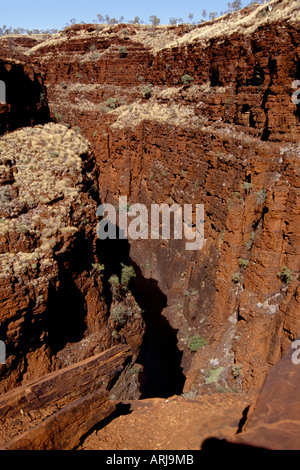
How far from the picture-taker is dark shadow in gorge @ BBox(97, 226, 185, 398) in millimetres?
16984

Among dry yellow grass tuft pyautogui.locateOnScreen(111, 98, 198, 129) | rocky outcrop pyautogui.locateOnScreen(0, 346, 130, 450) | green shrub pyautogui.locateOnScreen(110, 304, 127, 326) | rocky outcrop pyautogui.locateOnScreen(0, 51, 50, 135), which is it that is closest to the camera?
rocky outcrop pyautogui.locateOnScreen(0, 346, 130, 450)

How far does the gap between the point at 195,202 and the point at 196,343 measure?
341 inches

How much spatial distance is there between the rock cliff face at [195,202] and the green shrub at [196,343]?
0.82 feet

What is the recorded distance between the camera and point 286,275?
1414 centimetres

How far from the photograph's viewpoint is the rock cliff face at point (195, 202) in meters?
10.0

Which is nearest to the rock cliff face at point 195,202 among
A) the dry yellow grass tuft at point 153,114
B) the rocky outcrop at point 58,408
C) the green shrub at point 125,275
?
the dry yellow grass tuft at point 153,114

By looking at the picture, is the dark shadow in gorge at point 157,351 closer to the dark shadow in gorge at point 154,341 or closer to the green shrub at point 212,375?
the dark shadow in gorge at point 154,341

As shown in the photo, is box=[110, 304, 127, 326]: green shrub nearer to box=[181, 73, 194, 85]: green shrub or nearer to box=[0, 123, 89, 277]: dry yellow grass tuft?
box=[0, 123, 89, 277]: dry yellow grass tuft

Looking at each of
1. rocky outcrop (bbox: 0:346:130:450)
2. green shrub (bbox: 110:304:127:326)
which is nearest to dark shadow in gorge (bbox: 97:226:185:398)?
green shrub (bbox: 110:304:127:326)

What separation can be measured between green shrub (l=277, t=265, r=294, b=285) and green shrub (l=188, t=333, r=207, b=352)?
19.6 ft

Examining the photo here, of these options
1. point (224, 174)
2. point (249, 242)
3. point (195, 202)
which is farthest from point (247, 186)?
point (195, 202)

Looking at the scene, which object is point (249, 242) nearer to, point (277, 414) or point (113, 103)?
point (277, 414)

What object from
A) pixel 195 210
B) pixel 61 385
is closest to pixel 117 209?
pixel 195 210
